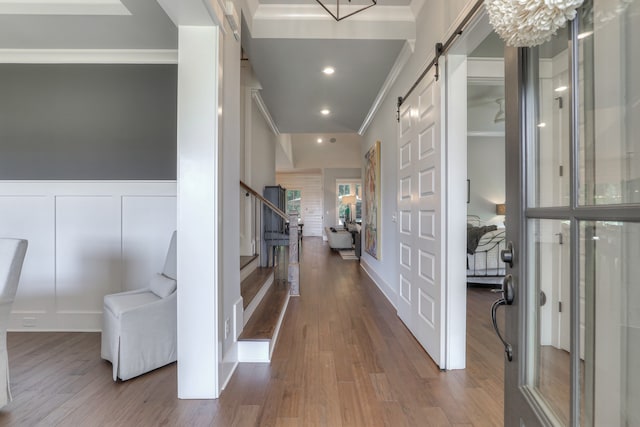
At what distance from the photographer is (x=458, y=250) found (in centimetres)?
205

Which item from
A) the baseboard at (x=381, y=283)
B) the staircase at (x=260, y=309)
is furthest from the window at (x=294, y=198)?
the staircase at (x=260, y=309)

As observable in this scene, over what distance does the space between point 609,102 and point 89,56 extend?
3.69 metres

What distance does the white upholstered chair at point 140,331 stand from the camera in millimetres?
1907

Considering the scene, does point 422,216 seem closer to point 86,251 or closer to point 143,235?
point 143,235

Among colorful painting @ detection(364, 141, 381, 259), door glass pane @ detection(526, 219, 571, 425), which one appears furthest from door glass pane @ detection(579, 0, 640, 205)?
colorful painting @ detection(364, 141, 381, 259)

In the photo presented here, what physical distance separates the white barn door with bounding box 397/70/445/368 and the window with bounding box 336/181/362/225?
7634mm

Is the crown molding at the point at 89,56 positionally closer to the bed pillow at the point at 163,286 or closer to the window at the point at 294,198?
the bed pillow at the point at 163,286

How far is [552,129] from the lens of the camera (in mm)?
721

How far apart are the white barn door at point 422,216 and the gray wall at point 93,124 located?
2234 millimetres

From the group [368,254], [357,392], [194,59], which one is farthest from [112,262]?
[368,254]

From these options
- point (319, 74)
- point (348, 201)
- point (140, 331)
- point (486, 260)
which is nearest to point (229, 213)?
Result: point (140, 331)

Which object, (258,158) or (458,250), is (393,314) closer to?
(458,250)

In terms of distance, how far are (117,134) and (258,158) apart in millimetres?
2157

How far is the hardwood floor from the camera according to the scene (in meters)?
1.57
